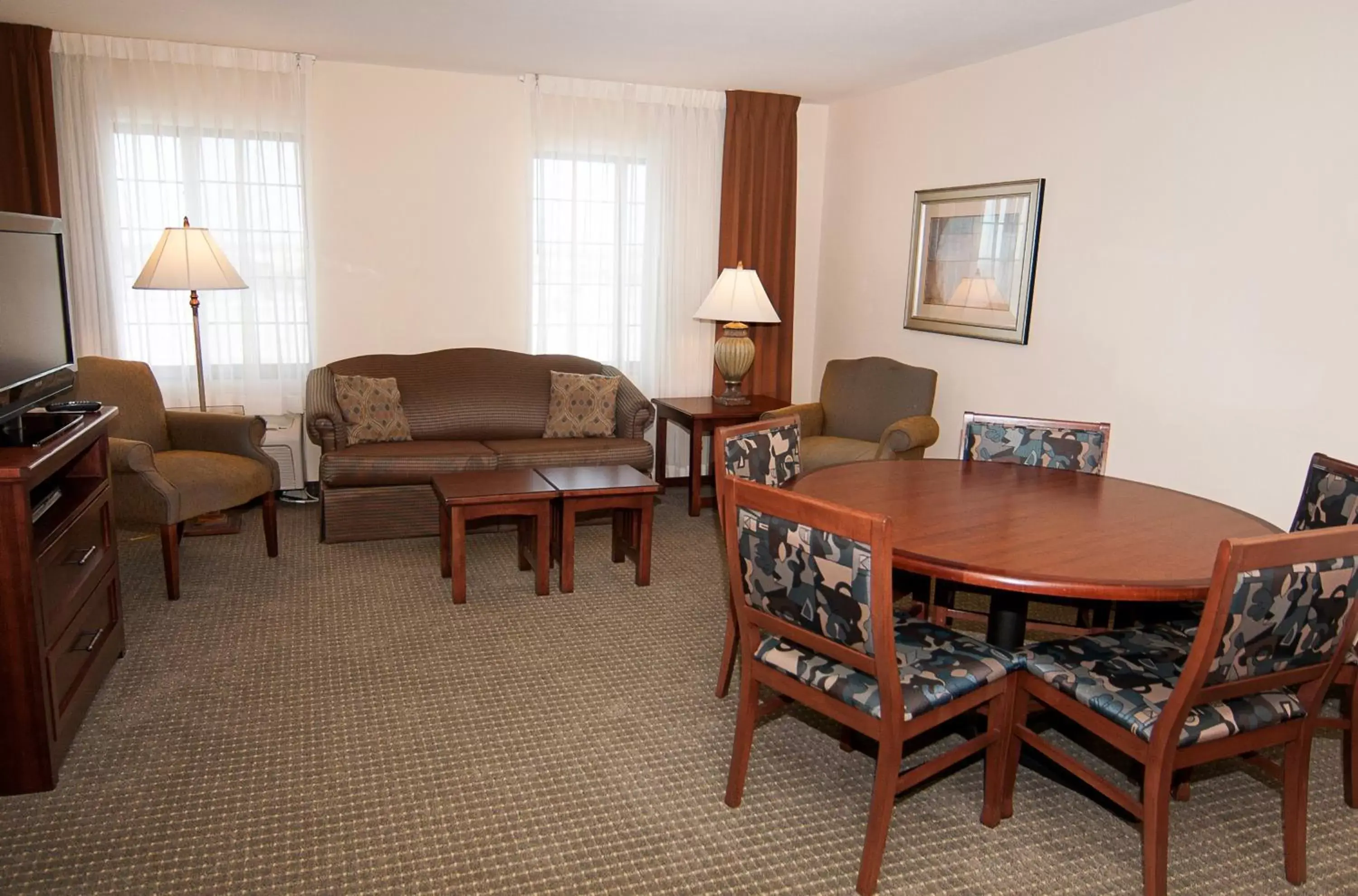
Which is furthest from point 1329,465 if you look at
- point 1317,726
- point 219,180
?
point 219,180

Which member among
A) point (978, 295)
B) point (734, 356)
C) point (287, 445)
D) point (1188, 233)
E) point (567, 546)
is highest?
point (1188, 233)

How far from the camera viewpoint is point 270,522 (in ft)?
14.3

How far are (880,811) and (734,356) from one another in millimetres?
3718

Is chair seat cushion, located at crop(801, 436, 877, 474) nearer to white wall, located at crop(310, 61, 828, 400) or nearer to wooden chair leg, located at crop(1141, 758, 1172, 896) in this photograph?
white wall, located at crop(310, 61, 828, 400)

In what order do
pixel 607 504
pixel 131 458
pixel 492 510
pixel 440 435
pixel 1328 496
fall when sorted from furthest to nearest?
pixel 440 435 < pixel 607 504 < pixel 492 510 < pixel 131 458 < pixel 1328 496

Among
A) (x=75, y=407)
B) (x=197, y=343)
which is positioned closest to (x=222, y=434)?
(x=197, y=343)

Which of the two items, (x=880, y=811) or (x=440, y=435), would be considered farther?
(x=440, y=435)

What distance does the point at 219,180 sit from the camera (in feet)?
16.4

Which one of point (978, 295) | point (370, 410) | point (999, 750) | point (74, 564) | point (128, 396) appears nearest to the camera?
point (999, 750)

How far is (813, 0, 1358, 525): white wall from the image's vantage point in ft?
10.7

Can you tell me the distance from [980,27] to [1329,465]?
7.99ft

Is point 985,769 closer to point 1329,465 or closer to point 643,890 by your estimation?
point 643,890

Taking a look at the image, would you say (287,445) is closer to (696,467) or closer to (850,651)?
(696,467)

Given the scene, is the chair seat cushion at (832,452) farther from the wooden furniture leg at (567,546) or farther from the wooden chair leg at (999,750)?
the wooden chair leg at (999,750)
